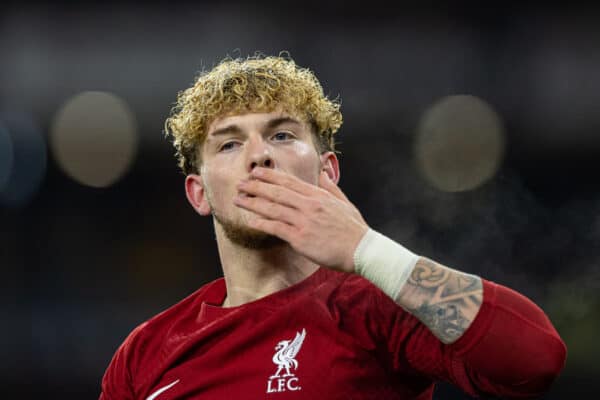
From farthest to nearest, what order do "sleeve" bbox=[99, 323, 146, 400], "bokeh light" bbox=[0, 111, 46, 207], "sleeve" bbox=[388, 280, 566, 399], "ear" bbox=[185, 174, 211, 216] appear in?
"bokeh light" bbox=[0, 111, 46, 207] → "ear" bbox=[185, 174, 211, 216] → "sleeve" bbox=[99, 323, 146, 400] → "sleeve" bbox=[388, 280, 566, 399]

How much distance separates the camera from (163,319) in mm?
2107

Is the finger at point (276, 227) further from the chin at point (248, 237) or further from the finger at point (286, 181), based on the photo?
the chin at point (248, 237)

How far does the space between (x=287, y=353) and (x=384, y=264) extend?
42cm

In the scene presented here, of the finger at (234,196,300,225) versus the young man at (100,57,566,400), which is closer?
the young man at (100,57,566,400)

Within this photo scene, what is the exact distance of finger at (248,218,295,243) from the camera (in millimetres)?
1487

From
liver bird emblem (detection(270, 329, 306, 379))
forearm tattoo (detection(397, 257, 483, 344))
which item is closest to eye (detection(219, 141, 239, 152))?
liver bird emblem (detection(270, 329, 306, 379))

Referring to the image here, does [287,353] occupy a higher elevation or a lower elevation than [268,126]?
lower

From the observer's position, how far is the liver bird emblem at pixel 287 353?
1.69 meters

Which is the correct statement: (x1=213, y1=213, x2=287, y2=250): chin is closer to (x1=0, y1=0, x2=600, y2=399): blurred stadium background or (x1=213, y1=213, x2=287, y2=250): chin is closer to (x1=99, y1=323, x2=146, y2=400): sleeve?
(x1=99, y1=323, x2=146, y2=400): sleeve

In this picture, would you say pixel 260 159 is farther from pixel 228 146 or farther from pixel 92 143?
pixel 92 143

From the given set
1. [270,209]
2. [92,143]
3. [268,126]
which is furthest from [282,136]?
[92,143]

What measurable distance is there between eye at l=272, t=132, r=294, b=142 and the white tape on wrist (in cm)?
59

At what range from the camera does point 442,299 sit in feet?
4.58

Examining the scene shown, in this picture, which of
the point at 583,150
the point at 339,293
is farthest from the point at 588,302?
the point at 339,293
